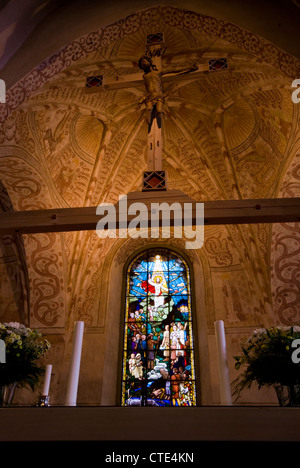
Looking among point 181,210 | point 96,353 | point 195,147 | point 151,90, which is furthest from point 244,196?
point 96,353

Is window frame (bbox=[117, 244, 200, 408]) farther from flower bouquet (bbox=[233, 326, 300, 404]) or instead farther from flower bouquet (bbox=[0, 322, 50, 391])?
flower bouquet (bbox=[233, 326, 300, 404])

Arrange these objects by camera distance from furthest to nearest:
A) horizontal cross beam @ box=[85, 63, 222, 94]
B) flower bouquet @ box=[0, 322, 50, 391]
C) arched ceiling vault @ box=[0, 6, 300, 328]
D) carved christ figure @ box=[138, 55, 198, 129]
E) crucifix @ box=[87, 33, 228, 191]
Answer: arched ceiling vault @ box=[0, 6, 300, 328] < horizontal cross beam @ box=[85, 63, 222, 94] < carved christ figure @ box=[138, 55, 198, 129] < crucifix @ box=[87, 33, 228, 191] < flower bouquet @ box=[0, 322, 50, 391]

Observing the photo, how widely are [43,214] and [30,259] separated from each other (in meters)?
3.58

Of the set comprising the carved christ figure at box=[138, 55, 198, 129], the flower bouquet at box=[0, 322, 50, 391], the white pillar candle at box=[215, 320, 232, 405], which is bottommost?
the white pillar candle at box=[215, 320, 232, 405]

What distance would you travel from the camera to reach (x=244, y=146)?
9.04m

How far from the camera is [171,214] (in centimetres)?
563

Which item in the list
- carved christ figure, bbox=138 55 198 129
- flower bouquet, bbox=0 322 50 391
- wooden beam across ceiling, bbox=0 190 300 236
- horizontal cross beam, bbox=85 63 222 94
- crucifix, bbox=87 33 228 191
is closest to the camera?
flower bouquet, bbox=0 322 50 391

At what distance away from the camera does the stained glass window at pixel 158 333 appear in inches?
336

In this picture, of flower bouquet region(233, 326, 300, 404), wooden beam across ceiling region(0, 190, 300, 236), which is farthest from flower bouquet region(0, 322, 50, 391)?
flower bouquet region(233, 326, 300, 404)

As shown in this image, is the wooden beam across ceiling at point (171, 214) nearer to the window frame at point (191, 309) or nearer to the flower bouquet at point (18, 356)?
the flower bouquet at point (18, 356)

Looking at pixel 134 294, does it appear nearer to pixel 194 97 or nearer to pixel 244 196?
pixel 244 196

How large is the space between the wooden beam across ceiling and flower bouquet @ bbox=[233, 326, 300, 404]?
194 cm

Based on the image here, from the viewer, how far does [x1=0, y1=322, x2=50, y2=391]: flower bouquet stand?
13.3 feet

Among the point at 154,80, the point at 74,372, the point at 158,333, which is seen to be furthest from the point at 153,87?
the point at 158,333
